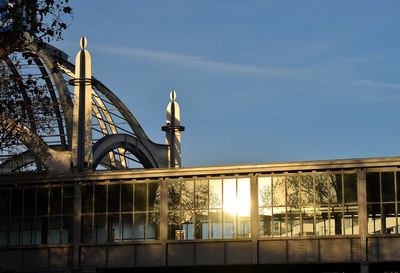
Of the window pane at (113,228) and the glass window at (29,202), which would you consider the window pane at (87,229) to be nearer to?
the window pane at (113,228)

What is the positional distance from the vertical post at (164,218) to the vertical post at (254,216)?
5712 mm

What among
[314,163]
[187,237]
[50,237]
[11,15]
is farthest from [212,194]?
[11,15]

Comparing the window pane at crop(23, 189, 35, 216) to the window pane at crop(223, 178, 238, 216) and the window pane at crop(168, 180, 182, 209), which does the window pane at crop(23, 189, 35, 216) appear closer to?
the window pane at crop(168, 180, 182, 209)

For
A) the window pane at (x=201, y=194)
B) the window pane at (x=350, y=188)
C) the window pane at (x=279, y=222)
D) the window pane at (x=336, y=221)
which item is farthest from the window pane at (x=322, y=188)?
the window pane at (x=201, y=194)

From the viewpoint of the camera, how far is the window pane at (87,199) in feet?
210

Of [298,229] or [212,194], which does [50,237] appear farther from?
[298,229]

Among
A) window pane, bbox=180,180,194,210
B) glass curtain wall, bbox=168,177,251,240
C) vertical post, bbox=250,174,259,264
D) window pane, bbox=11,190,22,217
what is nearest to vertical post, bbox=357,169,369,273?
vertical post, bbox=250,174,259,264

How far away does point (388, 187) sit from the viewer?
58.4 metres

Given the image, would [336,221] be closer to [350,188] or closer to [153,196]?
[350,188]

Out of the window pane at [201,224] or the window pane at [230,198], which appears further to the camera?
the window pane at [230,198]

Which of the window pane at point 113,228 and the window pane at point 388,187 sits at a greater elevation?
the window pane at point 388,187

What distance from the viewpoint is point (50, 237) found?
6431 centimetres

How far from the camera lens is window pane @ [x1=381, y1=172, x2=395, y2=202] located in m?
57.9

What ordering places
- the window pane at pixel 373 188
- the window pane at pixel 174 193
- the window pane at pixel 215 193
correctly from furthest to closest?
the window pane at pixel 174 193 < the window pane at pixel 215 193 < the window pane at pixel 373 188
